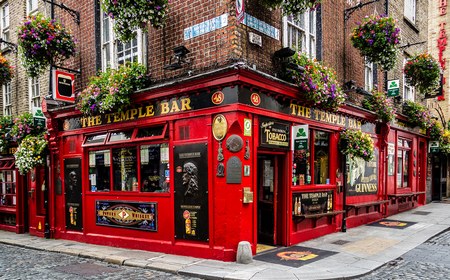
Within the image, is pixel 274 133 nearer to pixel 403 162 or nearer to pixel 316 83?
pixel 316 83

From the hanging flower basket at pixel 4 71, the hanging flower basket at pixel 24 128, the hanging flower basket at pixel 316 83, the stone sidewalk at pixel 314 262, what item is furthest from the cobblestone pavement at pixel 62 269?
the hanging flower basket at pixel 4 71

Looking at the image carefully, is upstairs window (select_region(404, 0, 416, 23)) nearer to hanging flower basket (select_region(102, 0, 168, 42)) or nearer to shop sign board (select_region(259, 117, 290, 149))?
shop sign board (select_region(259, 117, 290, 149))

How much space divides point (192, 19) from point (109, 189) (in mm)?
5196

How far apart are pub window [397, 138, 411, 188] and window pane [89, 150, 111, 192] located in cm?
1113

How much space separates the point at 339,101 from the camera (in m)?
9.45

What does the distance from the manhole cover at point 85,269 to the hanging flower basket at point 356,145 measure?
6928 millimetres

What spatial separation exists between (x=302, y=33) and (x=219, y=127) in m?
4.20

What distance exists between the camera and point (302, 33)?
998 cm

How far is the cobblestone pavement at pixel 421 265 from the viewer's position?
664 cm

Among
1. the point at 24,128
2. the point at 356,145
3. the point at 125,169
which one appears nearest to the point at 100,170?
the point at 125,169

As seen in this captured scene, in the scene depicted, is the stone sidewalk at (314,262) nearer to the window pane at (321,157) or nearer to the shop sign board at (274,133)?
the window pane at (321,157)

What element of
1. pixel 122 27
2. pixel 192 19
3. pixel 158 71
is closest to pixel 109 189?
pixel 158 71

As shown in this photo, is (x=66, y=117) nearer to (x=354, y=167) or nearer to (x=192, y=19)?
(x=192, y=19)

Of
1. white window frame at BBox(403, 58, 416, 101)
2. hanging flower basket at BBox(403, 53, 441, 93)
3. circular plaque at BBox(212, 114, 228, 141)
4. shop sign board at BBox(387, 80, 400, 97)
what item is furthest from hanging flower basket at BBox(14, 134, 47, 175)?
white window frame at BBox(403, 58, 416, 101)
